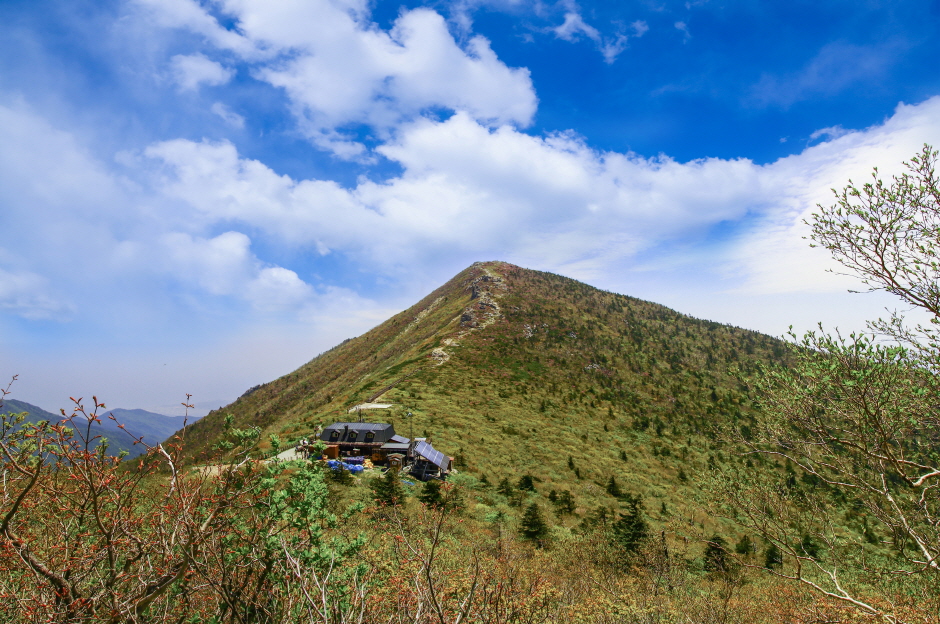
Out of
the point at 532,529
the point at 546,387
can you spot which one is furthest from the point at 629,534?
the point at 546,387

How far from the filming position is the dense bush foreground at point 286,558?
11.8 ft

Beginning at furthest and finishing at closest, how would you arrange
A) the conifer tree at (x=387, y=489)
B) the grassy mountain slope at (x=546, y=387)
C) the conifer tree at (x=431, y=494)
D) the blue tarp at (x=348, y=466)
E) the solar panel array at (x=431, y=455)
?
the grassy mountain slope at (x=546, y=387) < the solar panel array at (x=431, y=455) < the blue tarp at (x=348, y=466) < the conifer tree at (x=431, y=494) < the conifer tree at (x=387, y=489)

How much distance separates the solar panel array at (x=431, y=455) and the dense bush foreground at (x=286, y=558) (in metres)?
1.95

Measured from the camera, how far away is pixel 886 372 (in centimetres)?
693

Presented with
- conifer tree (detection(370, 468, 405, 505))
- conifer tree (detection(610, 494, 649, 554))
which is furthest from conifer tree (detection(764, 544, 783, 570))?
conifer tree (detection(370, 468, 405, 505))

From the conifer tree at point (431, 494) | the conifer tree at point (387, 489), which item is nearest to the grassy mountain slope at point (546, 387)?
the conifer tree at point (431, 494)

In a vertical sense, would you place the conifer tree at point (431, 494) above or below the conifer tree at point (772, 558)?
above

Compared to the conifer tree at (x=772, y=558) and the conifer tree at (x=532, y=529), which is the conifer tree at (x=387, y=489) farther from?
the conifer tree at (x=772, y=558)

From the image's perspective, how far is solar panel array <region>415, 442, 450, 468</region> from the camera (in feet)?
67.0

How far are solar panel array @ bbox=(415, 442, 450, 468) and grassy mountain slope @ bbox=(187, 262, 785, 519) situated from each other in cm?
201

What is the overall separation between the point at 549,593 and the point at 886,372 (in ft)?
23.2

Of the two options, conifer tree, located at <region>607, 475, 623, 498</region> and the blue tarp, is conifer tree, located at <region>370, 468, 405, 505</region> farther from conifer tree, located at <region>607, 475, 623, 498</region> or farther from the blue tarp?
conifer tree, located at <region>607, 475, 623, 498</region>

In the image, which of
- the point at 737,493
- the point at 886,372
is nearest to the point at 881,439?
the point at 886,372

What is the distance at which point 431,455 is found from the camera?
2088 centimetres
